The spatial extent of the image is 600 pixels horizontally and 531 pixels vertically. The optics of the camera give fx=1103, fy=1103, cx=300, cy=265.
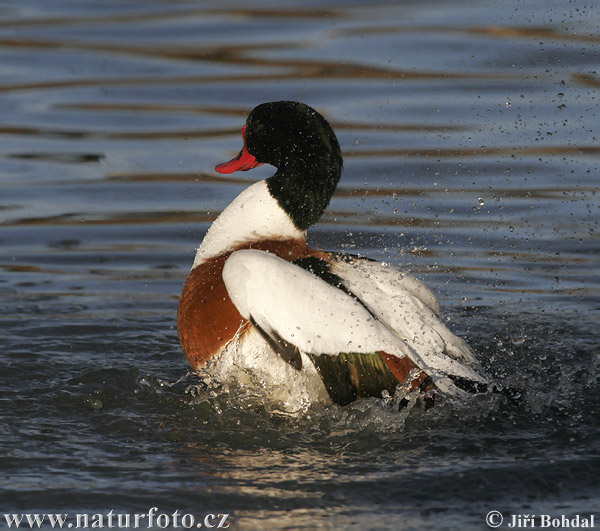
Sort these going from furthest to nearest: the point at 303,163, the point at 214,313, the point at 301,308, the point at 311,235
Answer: the point at 311,235
the point at 303,163
the point at 214,313
the point at 301,308

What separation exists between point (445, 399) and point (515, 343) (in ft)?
4.04

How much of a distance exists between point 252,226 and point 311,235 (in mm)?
2581

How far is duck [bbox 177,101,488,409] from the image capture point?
13.4ft

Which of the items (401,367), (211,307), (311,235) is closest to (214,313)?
(211,307)

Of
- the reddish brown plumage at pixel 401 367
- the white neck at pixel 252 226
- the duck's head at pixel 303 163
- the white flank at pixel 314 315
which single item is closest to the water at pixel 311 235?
the reddish brown plumage at pixel 401 367

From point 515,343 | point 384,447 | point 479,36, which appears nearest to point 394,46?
point 479,36

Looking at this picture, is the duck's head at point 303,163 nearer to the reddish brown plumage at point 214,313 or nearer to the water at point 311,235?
the reddish brown plumage at point 214,313

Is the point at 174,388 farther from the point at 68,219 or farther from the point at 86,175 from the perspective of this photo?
the point at 86,175

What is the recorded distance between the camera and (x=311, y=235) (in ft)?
23.6

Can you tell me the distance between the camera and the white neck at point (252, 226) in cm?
459

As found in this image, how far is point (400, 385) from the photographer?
4.18 metres

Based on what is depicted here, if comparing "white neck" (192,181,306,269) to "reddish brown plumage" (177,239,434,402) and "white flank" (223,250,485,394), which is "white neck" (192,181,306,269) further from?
"white flank" (223,250,485,394)

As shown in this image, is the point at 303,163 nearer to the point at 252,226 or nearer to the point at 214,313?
the point at 252,226

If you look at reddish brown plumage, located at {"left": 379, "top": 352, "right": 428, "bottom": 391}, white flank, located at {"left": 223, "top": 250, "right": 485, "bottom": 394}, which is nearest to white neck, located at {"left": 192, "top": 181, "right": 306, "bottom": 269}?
white flank, located at {"left": 223, "top": 250, "right": 485, "bottom": 394}
